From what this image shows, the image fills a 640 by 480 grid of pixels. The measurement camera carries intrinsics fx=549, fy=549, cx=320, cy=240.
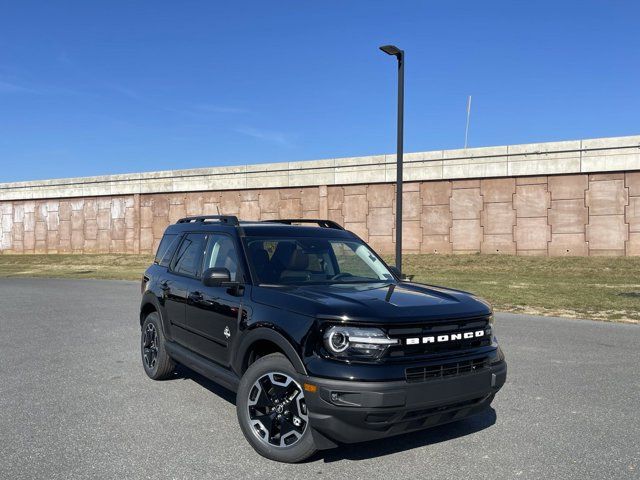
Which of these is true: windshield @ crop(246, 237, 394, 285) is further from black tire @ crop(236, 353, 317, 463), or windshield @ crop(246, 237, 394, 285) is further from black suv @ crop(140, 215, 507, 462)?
black tire @ crop(236, 353, 317, 463)

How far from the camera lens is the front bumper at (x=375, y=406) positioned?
3590 mm

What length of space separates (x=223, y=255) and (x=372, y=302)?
186 centimetres

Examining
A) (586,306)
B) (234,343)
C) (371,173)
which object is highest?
(371,173)

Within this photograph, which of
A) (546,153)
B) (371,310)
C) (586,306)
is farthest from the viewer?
(546,153)

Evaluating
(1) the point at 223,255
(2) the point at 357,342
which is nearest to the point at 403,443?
(2) the point at 357,342

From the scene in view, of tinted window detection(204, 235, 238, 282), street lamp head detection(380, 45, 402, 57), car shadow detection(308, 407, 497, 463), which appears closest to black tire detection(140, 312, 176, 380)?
tinted window detection(204, 235, 238, 282)

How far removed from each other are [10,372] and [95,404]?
210cm

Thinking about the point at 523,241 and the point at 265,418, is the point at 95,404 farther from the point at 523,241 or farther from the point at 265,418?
the point at 523,241

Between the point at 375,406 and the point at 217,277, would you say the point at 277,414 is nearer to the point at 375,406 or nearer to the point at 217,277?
the point at 375,406

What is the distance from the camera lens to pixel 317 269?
5129 millimetres

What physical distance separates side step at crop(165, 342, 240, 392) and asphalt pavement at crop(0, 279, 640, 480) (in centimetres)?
39

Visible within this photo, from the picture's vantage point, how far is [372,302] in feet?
13.2

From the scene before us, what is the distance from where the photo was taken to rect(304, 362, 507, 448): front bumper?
11.8 feet

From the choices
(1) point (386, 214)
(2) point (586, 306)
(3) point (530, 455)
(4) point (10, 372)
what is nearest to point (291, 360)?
(3) point (530, 455)
